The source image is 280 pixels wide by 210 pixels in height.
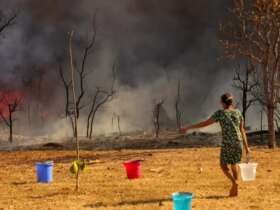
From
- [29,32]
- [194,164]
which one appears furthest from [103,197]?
[29,32]

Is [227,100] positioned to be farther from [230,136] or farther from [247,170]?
[247,170]

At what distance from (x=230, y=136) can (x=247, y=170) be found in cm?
148

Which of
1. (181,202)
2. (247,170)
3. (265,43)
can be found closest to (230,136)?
(247,170)

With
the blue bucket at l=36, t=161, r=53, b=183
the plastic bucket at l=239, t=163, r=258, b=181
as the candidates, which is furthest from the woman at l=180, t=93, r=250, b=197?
the blue bucket at l=36, t=161, r=53, b=183

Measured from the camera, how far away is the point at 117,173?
1591 cm

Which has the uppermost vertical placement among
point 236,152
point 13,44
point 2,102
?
point 13,44

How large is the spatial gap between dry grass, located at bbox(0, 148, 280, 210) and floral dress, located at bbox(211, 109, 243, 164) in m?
0.77

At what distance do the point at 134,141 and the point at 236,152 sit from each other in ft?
79.9

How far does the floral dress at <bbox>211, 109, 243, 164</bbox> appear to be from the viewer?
11.5m

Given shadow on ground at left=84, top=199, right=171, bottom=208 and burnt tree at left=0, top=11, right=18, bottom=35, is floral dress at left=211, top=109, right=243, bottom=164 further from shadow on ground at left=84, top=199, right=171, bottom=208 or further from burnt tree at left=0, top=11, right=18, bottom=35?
burnt tree at left=0, top=11, right=18, bottom=35

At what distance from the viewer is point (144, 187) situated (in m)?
13.2

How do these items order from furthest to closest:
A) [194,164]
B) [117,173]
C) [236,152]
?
[194,164]
[117,173]
[236,152]

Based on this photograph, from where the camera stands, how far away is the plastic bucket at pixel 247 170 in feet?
41.2

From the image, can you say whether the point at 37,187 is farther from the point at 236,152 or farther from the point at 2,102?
the point at 2,102
